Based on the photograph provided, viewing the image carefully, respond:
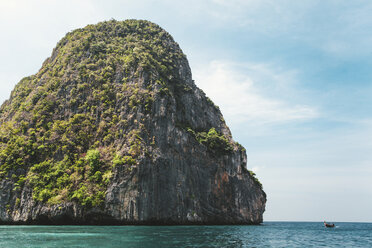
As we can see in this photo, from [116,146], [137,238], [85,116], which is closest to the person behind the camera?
[137,238]

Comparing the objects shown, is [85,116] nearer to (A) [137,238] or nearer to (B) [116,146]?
(B) [116,146]

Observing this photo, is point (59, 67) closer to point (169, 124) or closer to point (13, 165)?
point (13, 165)

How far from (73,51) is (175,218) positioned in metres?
56.2

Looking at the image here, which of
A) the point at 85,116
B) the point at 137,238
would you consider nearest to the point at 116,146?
the point at 85,116

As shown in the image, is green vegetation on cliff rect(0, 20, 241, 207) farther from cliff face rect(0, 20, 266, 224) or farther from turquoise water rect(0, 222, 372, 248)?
turquoise water rect(0, 222, 372, 248)

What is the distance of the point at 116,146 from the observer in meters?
57.9

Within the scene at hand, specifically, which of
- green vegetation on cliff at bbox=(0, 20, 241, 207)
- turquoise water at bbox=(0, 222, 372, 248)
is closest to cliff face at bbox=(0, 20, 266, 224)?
green vegetation on cliff at bbox=(0, 20, 241, 207)

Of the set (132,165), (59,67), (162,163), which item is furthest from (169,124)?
(59,67)

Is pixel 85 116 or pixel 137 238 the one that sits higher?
pixel 85 116

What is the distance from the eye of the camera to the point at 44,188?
51531mm

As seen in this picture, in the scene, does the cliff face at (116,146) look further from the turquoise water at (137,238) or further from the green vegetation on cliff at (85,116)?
the turquoise water at (137,238)

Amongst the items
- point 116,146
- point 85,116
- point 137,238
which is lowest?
point 137,238

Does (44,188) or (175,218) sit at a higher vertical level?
(44,188)

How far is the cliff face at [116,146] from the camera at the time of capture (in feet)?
164
